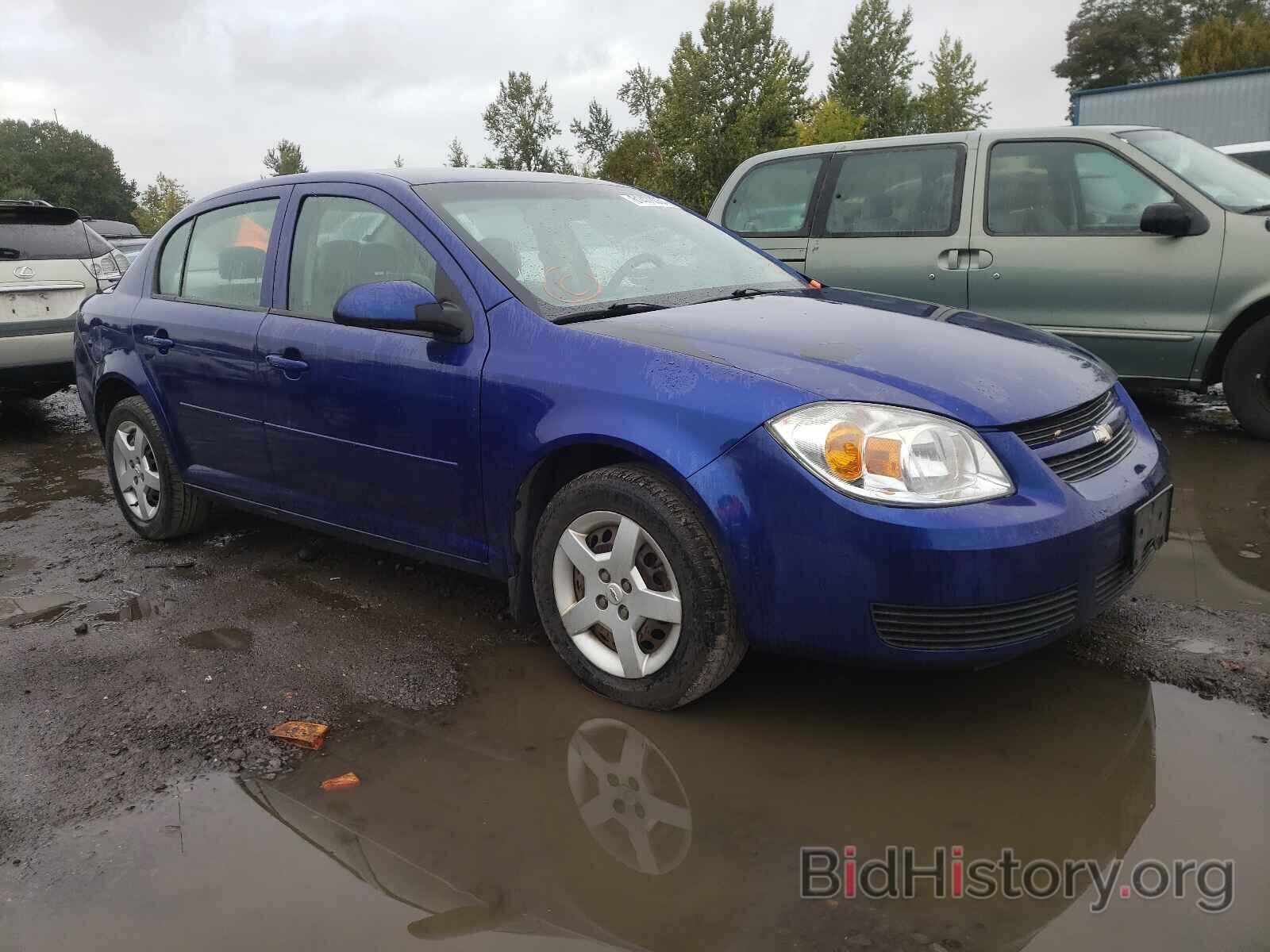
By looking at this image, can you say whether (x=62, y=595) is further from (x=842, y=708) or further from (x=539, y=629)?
(x=842, y=708)

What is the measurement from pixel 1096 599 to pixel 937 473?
576 mm

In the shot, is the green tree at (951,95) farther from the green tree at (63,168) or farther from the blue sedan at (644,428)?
the green tree at (63,168)

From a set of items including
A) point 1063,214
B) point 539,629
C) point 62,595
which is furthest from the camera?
point 1063,214

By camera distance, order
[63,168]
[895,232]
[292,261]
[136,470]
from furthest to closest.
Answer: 1. [63,168]
2. [895,232]
3. [136,470]
4. [292,261]

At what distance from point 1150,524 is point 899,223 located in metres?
3.87

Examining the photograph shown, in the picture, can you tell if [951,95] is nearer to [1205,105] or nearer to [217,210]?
[1205,105]

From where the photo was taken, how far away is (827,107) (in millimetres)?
42188

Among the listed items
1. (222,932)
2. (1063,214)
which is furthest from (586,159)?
(222,932)

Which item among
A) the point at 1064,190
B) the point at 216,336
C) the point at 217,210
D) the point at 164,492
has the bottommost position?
the point at 164,492

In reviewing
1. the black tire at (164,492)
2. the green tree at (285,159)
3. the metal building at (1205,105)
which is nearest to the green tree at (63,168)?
the green tree at (285,159)

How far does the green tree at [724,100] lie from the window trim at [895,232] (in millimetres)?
34004

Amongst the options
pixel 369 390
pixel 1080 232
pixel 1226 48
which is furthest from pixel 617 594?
pixel 1226 48

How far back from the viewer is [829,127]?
39.8 m

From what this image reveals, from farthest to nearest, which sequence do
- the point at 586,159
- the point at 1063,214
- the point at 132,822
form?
the point at 586,159
the point at 1063,214
the point at 132,822
